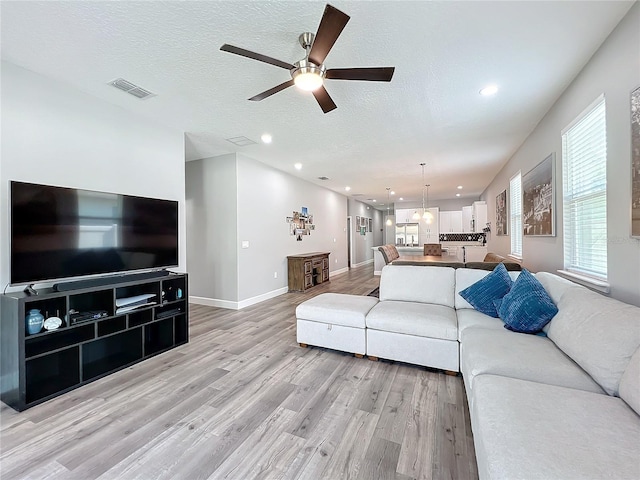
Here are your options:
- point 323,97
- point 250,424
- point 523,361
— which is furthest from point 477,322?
point 323,97

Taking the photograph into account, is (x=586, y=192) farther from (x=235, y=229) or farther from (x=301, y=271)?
(x=301, y=271)

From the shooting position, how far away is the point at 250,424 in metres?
1.84

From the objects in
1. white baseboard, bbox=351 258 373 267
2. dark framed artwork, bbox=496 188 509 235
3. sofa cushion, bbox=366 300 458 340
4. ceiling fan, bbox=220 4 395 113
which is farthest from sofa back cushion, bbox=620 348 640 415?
white baseboard, bbox=351 258 373 267

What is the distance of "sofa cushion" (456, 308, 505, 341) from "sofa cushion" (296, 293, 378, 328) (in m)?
0.87

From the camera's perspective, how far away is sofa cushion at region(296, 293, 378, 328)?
9.16 ft

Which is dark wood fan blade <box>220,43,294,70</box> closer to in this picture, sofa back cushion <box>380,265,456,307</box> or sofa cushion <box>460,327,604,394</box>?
sofa cushion <box>460,327,604,394</box>

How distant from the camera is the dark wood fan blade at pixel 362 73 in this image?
6.19 feet

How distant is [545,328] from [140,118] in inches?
177

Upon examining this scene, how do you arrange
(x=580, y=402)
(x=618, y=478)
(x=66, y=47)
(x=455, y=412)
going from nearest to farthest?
(x=618, y=478)
(x=580, y=402)
(x=455, y=412)
(x=66, y=47)

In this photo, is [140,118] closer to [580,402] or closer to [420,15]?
[420,15]

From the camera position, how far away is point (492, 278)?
9.04ft

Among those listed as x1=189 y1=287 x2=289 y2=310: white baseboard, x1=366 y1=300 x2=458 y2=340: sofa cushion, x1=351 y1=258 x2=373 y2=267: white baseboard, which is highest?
x1=366 y1=300 x2=458 y2=340: sofa cushion

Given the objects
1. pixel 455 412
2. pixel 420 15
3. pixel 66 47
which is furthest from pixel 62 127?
pixel 455 412

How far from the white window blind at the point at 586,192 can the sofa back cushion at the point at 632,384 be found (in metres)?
1.19
